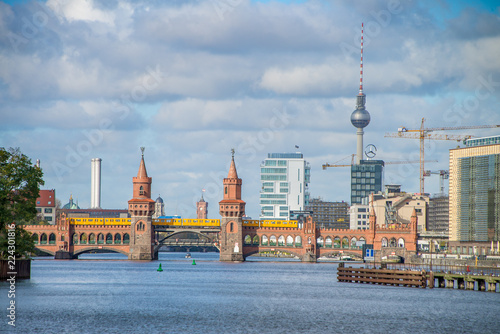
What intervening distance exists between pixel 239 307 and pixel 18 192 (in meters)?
33.8

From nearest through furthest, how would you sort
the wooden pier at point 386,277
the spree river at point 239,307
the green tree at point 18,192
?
the spree river at point 239,307, the green tree at point 18,192, the wooden pier at point 386,277

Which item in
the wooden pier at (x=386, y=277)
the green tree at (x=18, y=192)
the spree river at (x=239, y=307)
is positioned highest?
the green tree at (x=18, y=192)

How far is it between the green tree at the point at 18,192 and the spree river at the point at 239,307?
5831 millimetres

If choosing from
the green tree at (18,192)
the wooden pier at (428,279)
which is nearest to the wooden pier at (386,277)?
the wooden pier at (428,279)

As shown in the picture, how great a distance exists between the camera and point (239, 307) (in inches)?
3708

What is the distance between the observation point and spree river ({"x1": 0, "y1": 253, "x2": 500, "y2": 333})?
7738 cm

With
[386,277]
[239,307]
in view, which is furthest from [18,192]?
[386,277]

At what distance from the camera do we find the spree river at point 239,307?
77.4m

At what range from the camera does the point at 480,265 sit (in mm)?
175625

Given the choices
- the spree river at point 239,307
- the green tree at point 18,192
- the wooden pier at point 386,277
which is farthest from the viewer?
the wooden pier at point 386,277

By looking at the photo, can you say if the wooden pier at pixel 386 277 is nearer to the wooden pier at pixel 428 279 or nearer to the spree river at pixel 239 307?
the wooden pier at pixel 428 279

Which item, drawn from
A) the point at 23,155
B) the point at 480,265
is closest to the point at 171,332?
the point at 23,155

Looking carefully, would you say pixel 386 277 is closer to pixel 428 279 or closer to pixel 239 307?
pixel 428 279

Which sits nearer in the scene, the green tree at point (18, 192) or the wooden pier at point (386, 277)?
the green tree at point (18, 192)
